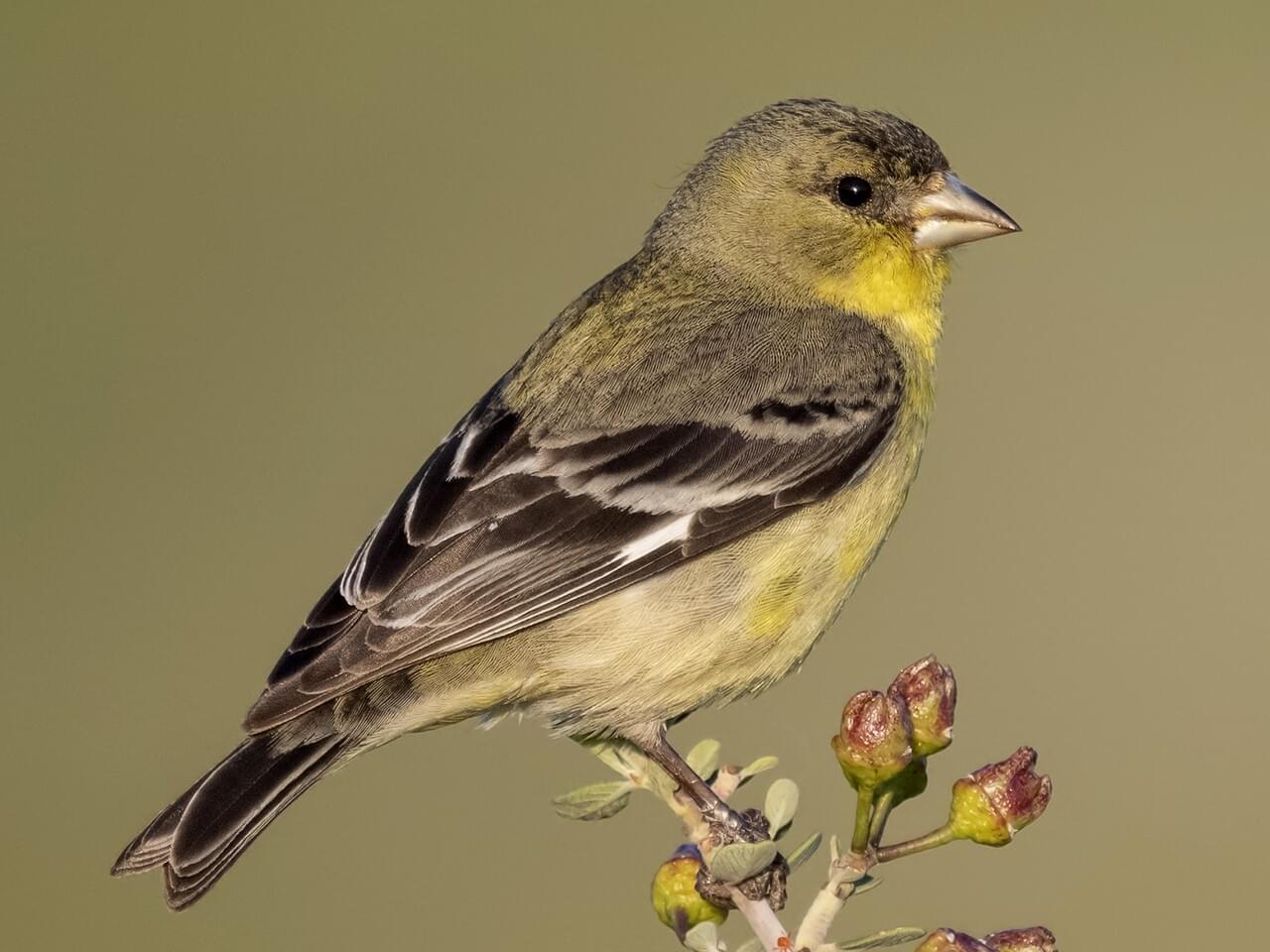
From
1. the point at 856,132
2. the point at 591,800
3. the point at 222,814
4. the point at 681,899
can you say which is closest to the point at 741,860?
the point at 681,899

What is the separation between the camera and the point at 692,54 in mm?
14734

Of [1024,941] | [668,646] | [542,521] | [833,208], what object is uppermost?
[833,208]

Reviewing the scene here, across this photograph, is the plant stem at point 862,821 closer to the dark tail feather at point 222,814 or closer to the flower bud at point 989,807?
the flower bud at point 989,807

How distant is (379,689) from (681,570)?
2.61 ft

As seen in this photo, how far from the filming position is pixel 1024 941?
2.84m

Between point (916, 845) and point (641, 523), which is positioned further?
point (641, 523)

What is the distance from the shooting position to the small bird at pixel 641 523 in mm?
4117

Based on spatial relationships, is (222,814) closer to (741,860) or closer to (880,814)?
(741,860)

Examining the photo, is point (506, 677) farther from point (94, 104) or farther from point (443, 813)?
point (94, 104)

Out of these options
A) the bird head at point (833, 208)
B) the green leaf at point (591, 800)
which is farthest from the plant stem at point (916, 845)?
the bird head at point (833, 208)

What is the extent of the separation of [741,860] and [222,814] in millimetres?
→ 1462

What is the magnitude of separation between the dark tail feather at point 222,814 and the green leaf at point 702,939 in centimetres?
136

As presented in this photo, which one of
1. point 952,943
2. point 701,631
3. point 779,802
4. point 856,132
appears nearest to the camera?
point 952,943

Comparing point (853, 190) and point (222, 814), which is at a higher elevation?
point (853, 190)
